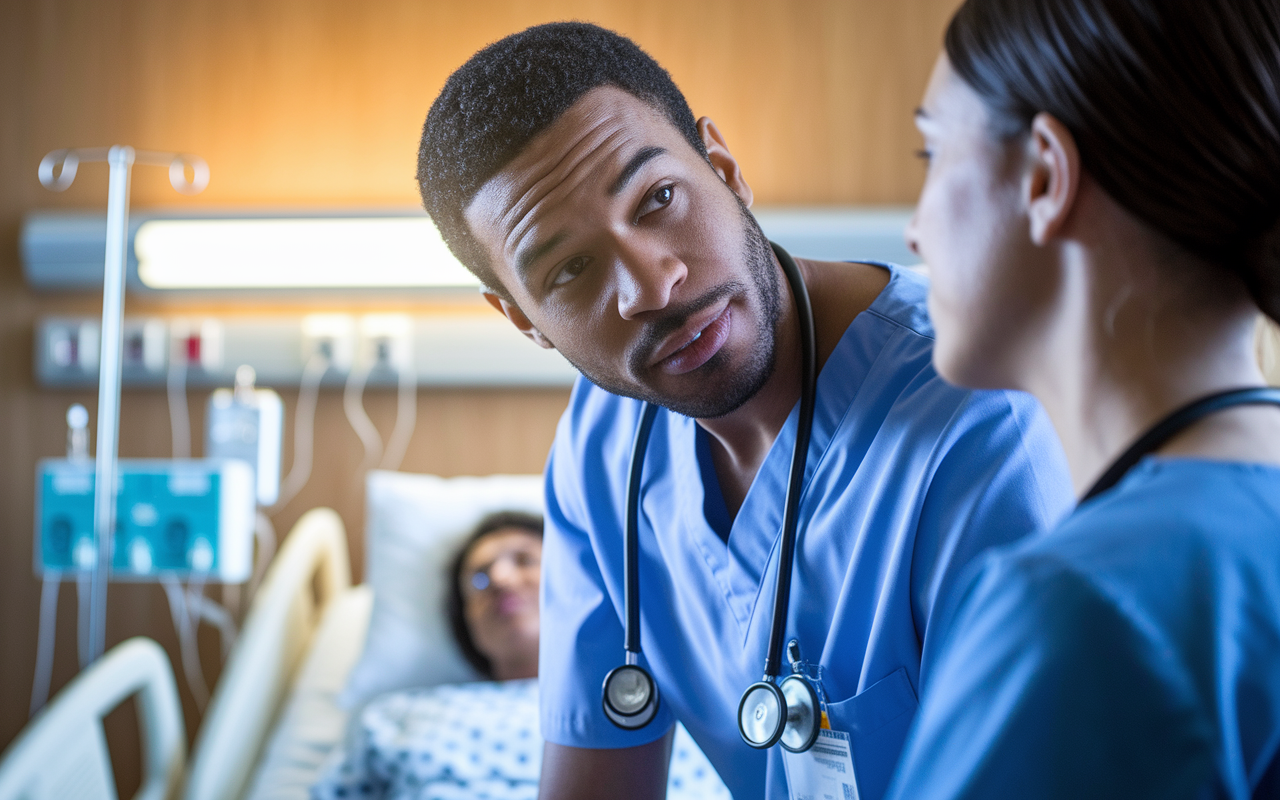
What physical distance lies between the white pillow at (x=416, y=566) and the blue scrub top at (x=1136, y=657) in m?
1.76

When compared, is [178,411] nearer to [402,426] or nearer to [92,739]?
[402,426]

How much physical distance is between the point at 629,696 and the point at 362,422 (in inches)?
63.4

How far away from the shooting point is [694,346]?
3.22 ft

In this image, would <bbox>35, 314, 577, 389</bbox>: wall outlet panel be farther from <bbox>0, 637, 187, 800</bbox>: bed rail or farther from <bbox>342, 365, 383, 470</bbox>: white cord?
<bbox>0, 637, 187, 800</bbox>: bed rail

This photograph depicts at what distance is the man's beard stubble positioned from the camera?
98 centimetres

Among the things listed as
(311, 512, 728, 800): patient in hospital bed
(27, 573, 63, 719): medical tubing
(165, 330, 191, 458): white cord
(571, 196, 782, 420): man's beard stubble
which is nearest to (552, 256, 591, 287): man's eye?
(571, 196, 782, 420): man's beard stubble

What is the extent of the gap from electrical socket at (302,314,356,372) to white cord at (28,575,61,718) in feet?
3.05

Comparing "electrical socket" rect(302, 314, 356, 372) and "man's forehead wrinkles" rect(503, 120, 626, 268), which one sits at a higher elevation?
"man's forehead wrinkles" rect(503, 120, 626, 268)

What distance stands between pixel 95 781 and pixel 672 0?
2152 millimetres

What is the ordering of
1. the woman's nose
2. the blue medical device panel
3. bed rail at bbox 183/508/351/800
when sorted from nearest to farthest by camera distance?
1. the woman's nose
2. bed rail at bbox 183/508/351/800
3. the blue medical device panel

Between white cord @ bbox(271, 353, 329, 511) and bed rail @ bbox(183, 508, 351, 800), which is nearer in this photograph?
bed rail @ bbox(183, 508, 351, 800)

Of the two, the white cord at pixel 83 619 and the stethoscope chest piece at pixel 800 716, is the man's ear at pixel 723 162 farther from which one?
the white cord at pixel 83 619

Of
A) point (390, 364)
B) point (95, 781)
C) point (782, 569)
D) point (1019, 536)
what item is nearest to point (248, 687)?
point (95, 781)

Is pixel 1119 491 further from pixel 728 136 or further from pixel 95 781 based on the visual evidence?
pixel 728 136
